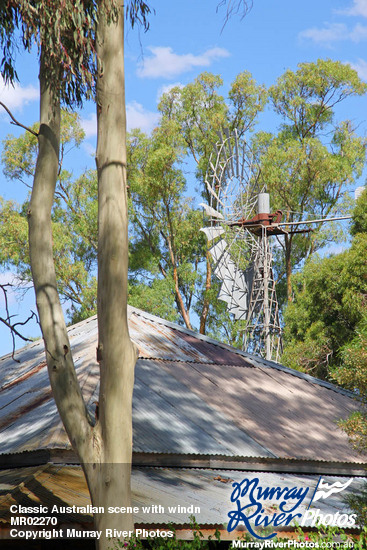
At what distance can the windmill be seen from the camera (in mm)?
26812

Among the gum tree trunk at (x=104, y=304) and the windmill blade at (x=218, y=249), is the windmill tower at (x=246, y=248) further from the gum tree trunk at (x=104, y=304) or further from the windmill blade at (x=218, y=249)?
the gum tree trunk at (x=104, y=304)

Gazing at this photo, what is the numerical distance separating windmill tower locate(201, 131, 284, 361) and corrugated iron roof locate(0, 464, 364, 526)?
17.5 m

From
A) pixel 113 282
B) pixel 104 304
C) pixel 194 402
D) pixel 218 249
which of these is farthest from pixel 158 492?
pixel 218 249

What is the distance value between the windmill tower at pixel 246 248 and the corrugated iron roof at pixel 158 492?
17.5 meters

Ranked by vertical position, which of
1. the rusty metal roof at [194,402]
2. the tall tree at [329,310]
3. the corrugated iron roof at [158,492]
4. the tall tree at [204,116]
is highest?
the tall tree at [204,116]

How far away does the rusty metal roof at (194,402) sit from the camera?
371 inches

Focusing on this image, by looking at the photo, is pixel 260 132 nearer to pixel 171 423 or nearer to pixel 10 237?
pixel 10 237

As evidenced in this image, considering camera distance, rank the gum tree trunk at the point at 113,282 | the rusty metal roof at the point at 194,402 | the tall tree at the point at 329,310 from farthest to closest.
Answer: the tall tree at the point at 329,310 < the rusty metal roof at the point at 194,402 < the gum tree trunk at the point at 113,282

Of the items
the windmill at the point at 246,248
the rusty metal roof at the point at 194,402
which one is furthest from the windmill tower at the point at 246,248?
the rusty metal roof at the point at 194,402

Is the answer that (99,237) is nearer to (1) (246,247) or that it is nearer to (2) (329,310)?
(2) (329,310)

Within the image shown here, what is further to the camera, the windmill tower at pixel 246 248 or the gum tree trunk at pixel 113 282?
the windmill tower at pixel 246 248

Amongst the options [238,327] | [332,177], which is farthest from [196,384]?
[332,177]

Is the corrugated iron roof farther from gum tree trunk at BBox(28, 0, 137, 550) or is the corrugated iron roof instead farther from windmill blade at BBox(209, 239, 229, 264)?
windmill blade at BBox(209, 239, 229, 264)

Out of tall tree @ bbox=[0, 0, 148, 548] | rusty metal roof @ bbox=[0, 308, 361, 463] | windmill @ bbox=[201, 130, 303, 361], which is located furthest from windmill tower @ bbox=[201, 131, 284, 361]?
tall tree @ bbox=[0, 0, 148, 548]
